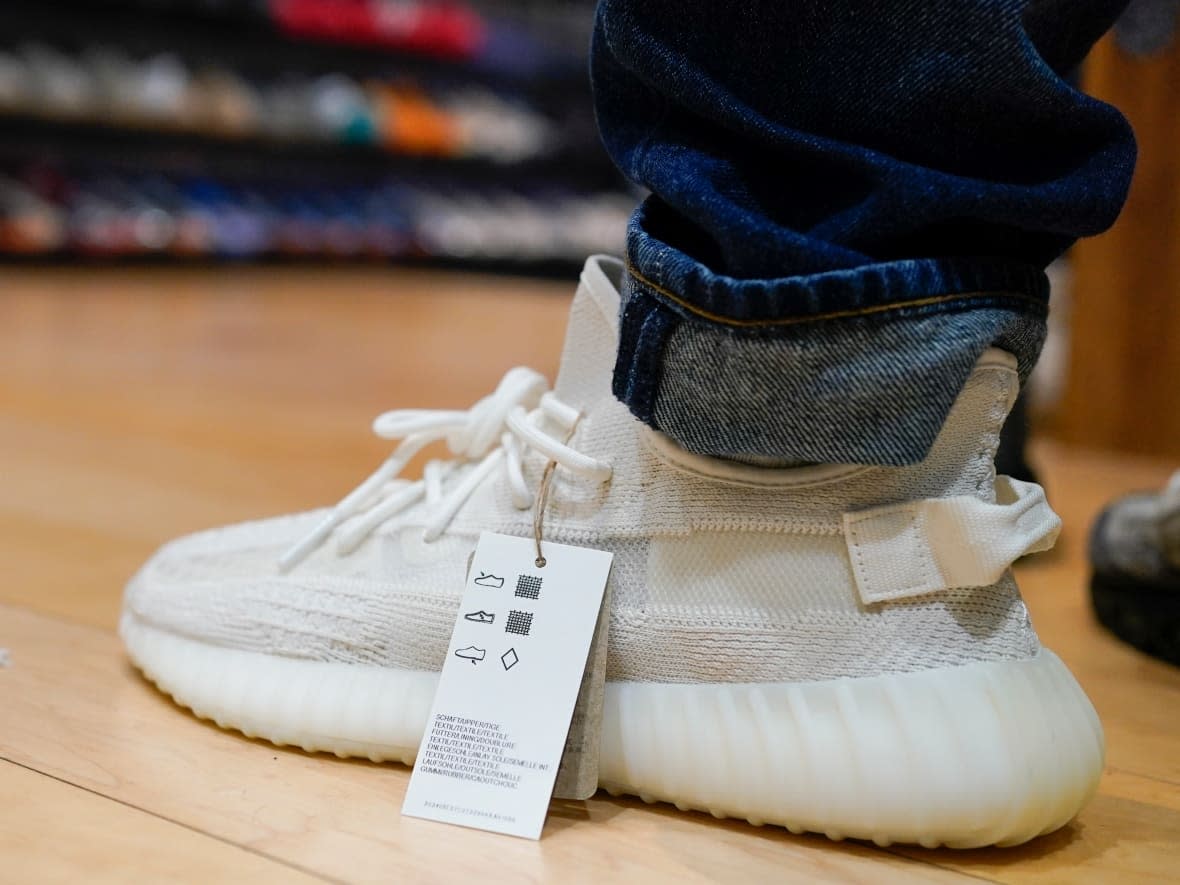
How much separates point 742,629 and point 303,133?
3.89 m

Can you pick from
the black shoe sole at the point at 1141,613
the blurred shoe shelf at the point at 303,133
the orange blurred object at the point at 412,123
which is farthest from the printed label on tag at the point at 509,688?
the orange blurred object at the point at 412,123

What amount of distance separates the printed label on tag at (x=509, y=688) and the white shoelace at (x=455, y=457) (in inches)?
1.8

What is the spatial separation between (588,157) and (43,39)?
6.71 ft

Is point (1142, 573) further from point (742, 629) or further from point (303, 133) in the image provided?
point (303, 133)

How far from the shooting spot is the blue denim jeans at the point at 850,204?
0.49 meters

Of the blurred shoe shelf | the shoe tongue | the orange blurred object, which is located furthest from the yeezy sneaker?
the orange blurred object

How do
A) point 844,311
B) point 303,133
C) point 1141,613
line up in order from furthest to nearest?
1. point 303,133
2. point 1141,613
3. point 844,311

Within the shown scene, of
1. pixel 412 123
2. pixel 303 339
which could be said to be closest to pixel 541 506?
pixel 303 339

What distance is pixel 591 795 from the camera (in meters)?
0.56

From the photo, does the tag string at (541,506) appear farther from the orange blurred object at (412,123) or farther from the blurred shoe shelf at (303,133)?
the orange blurred object at (412,123)

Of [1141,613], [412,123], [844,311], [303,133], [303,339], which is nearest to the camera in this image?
[844,311]

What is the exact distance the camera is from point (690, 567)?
0.57m

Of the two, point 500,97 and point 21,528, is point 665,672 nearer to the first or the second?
point 21,528

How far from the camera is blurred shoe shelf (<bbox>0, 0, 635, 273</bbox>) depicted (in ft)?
11.5
